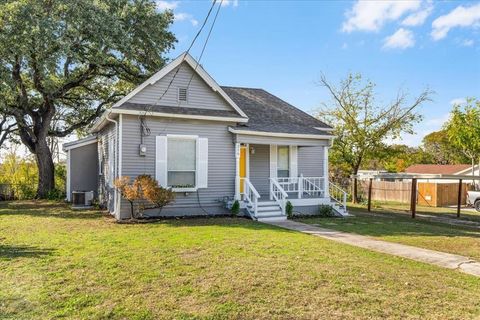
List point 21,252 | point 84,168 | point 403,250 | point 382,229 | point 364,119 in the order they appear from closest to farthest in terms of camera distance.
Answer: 1. point 21,252
2. point 403,250
3. point 382,229
4. point 84,168
5. point 364,119

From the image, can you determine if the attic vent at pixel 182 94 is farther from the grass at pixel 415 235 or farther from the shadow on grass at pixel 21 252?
the shadow on grass at pixel 21 252

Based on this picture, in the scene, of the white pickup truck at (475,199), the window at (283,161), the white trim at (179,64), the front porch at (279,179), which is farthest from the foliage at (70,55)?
the white pickup truck at (475,199)

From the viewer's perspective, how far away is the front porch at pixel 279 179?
13.9 m

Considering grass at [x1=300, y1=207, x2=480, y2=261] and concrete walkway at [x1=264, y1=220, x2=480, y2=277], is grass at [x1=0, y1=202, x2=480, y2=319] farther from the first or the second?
grass at [x1=300, y1=207, x2=480, y2=261]

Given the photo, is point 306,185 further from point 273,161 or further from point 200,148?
point 200,148

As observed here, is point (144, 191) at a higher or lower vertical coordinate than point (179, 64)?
lower

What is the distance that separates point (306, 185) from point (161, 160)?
23.2 ft

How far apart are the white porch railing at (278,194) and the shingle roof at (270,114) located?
2.08m

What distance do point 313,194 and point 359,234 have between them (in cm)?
575

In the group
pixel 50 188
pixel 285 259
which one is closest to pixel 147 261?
pixel 285 259

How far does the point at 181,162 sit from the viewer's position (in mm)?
13359

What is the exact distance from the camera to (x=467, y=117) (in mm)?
29656

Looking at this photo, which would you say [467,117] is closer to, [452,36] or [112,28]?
[452,36]

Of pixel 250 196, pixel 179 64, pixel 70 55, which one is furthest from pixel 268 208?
pixel 70 55
